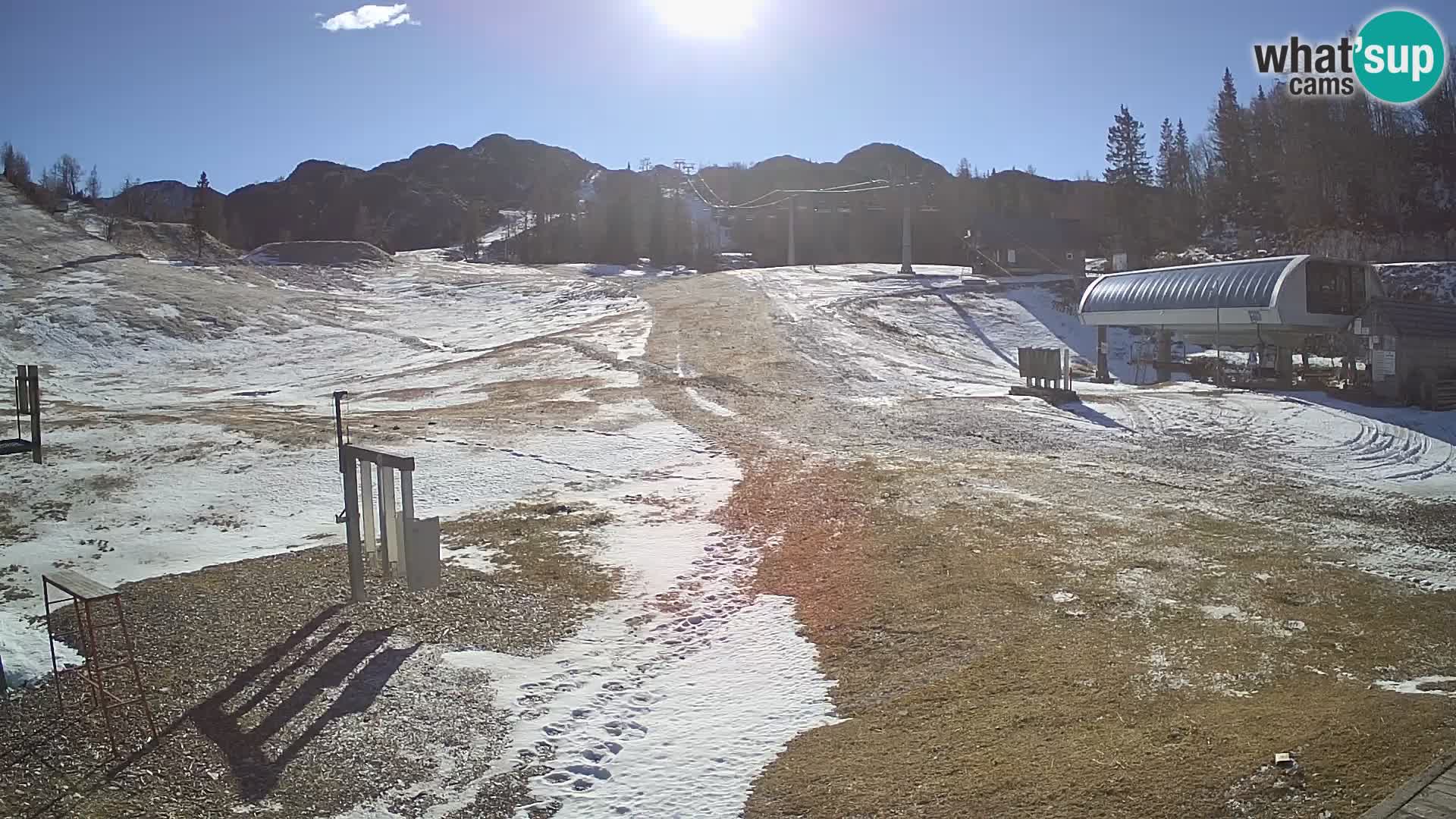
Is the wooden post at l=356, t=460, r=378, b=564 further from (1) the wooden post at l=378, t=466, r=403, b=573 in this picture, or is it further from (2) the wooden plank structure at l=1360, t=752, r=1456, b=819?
(2) the wooden plank structure at l=1360, t=752, r=1456, b=819

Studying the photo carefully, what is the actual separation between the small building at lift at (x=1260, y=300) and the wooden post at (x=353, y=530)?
25963 millimetres

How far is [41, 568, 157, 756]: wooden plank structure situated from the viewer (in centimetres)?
712

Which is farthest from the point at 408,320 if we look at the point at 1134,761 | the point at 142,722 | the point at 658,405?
the point at 1134,761

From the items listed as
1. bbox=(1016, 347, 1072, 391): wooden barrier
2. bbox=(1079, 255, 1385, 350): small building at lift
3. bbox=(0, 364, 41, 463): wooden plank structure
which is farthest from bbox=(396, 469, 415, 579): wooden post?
bbox=(1079, 255, 1385, 350): small building at lift

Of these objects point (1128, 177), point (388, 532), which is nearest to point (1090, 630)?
point (388, 532)

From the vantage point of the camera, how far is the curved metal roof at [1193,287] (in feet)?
90.2

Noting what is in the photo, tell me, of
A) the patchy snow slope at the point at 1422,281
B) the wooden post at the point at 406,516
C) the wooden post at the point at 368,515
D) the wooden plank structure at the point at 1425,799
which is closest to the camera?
the wooden plank structure at the point at 1425,799

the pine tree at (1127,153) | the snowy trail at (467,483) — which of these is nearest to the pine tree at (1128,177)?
the pine tree at (1127,153)

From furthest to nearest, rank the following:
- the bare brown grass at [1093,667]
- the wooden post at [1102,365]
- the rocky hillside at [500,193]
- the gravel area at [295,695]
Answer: the rocky hillside at [500,193], the wooden post at [1102,365], the gravel area at [295,695], the bare brown grass at [1093,667]

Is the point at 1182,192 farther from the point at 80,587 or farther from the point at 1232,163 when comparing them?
the point at 80,587

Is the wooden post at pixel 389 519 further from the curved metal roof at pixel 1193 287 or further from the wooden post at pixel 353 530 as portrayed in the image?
the curved metal roof at pixel 1193 287

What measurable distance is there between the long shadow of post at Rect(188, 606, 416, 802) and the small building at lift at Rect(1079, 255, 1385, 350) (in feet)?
87.1

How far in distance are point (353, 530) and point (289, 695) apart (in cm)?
231

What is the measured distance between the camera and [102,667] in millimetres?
8031
